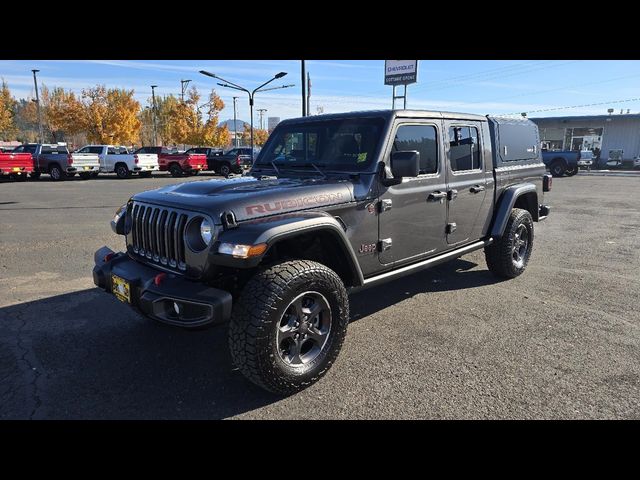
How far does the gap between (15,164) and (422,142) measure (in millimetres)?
22099

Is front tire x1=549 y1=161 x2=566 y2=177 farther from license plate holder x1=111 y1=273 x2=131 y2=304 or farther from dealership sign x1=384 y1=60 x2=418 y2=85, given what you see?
license plate holder x1=111 y1=273 x2=131 y2=304

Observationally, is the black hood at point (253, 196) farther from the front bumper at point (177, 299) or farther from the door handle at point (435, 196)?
the door handle at point (435, 196)

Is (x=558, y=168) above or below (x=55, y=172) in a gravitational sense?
below

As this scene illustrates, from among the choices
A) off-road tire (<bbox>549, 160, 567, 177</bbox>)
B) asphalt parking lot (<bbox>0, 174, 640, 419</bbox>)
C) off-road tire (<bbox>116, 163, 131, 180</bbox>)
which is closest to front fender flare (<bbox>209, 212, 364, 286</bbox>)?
asphalt parking lot (<bbox>0, 174, 640, 419</bbox>)

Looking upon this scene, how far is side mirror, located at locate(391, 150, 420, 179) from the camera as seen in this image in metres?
3.45

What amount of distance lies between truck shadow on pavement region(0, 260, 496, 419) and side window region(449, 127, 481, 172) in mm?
1698

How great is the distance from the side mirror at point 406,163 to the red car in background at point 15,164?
2200 centimetres

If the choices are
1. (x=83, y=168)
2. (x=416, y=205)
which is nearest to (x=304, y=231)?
(x=416, y=205)

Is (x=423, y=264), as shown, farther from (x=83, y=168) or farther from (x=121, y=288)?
(x=83, y=168)

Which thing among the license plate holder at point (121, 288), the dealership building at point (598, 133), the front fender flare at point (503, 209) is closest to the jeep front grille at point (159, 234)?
the license plate holder at point (121, 288)

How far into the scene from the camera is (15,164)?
65.7ft
